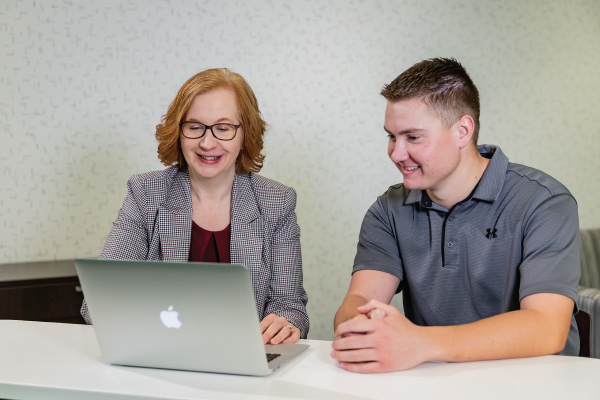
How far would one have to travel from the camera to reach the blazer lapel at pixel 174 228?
219 centimetres

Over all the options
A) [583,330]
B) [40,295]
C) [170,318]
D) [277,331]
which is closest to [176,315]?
[170,318]

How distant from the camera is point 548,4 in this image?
165 inches

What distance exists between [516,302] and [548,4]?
3004mm

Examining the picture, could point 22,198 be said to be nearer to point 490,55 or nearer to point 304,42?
point 304,42

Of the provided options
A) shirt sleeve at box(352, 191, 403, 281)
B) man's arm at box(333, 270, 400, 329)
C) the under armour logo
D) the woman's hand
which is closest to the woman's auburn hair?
shirt sleeve at box(352, 191, 403, 281)

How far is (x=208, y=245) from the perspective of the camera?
225 cm

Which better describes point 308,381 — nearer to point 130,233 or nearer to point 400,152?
point 400,152

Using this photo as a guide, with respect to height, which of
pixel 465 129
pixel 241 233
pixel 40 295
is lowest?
pixel 40 295

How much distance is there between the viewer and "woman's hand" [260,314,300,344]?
67.5 inches

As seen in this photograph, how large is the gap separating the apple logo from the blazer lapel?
82cm

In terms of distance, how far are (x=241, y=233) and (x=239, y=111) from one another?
1.38ft

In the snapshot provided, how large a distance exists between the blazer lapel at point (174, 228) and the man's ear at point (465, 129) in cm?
92

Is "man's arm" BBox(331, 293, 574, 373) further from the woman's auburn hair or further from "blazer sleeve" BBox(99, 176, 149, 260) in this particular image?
the woman's auburn hair

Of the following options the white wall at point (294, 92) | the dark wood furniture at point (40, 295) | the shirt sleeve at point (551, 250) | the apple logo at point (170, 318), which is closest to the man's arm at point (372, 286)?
the shirt sleeve at point (551, 250)
